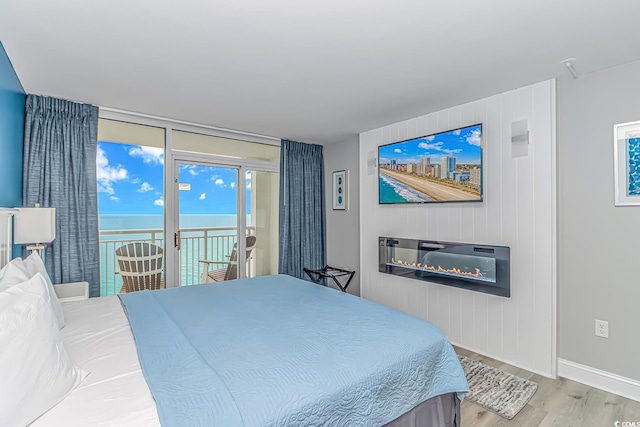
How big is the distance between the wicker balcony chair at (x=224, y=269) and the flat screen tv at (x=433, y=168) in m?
2.07

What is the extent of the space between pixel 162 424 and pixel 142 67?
239 cm

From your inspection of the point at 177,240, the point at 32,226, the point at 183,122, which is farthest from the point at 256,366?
the point at 183,122

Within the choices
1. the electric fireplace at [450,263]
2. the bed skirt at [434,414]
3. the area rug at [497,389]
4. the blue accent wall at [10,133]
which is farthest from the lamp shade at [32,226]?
the area rug at [497,389]

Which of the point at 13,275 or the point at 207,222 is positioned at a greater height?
the point at 207,222

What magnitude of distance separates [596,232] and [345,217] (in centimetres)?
293

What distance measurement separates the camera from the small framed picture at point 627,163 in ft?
7.28

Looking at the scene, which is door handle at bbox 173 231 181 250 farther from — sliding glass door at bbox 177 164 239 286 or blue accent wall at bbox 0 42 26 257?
blue accent wall at bbox 0 42 26 257

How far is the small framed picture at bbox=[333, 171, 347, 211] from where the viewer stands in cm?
474

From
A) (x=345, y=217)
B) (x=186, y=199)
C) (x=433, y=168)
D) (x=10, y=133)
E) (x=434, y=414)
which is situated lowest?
(x=434, y=414)

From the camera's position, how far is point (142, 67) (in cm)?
235

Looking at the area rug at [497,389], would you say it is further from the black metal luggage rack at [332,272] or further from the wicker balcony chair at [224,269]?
the wicker balcony chair at [224,269]

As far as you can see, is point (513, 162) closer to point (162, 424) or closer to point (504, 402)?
point (504, 402)

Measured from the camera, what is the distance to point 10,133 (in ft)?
7.98

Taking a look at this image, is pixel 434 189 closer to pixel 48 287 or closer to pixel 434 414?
pixel 434 414
